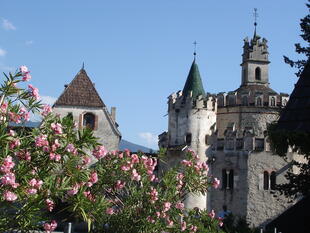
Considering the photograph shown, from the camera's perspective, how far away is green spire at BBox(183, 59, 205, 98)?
4469cm

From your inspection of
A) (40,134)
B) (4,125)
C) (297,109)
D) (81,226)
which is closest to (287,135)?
A: (297,109)

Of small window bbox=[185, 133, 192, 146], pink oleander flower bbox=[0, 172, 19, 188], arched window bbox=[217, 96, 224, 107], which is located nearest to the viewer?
pink oleander flower bbox=[0, 172, 19, 188]

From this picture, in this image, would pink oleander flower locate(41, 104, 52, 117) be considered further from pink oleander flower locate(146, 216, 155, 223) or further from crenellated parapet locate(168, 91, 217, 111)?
crenellated parapet locate(168, 91, 217, 111)

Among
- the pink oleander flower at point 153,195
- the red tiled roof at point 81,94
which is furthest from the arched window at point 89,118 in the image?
the pink oleander flower at point 153,195

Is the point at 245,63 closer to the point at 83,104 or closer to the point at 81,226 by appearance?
the point at 83,104

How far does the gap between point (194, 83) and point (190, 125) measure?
4367mm

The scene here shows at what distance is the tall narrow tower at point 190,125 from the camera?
140 ft

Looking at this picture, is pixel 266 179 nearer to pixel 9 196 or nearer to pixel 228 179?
pixel 228 179

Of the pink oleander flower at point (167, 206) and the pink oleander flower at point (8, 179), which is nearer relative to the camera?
the pink oleander flower at point (8, 179)

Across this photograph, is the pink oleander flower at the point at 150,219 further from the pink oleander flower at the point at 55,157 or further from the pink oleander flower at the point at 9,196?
the pink oleander flower at the point at 9,196

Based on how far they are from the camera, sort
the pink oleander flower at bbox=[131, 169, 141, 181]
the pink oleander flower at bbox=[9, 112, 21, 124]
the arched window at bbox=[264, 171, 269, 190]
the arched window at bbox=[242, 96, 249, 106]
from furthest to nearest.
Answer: the arched window at bbox=[242, 96, 249, 106] < the arched window at bbox=[264, 171, 269, 190] < the pink oleander flower at bbox=[131, 169, 141, 181] < the pink oleander flower at bbox=[9, 112, 21, 124]

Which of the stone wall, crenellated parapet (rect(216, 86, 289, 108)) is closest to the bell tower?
crenellated parapet (rect(216, 86, 289, 108))

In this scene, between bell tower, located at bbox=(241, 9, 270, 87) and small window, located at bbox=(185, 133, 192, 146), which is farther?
bell tower, located at bbox=(241, 9, 270, 87)

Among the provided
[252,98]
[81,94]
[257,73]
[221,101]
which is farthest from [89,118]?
[257,73]
